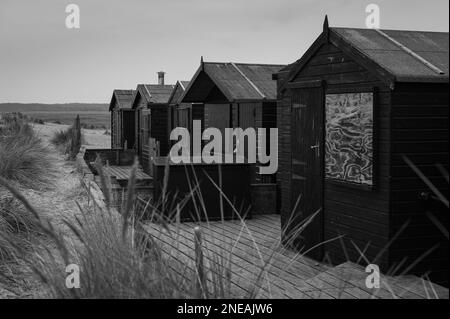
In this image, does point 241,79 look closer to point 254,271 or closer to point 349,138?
point 349,138

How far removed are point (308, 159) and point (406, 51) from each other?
1.77 metres

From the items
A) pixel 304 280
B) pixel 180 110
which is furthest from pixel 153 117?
pixel 304 280

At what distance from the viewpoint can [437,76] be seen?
628cm

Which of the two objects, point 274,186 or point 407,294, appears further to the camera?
point 274,186

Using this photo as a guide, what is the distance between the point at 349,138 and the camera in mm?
6980

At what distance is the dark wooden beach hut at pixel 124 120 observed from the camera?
2759 cm

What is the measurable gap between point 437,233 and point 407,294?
3.47ft

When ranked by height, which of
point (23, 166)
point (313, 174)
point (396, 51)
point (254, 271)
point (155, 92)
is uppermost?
point (155, 92)

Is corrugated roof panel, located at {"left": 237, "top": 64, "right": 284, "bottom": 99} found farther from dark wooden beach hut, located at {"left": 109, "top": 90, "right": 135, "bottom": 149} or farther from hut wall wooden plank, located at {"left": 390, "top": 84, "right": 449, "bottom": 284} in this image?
dark wooden beach hut, located at {"left": 109, "top": 90, "right": 135, "bottom": 149}

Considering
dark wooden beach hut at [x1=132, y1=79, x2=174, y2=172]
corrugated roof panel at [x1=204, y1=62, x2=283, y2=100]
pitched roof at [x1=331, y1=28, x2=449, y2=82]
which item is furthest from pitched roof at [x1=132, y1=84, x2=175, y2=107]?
pitched roof at [x1=331, y1=28, x2=449, y2=82]

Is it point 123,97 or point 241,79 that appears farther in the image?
point 123,97
